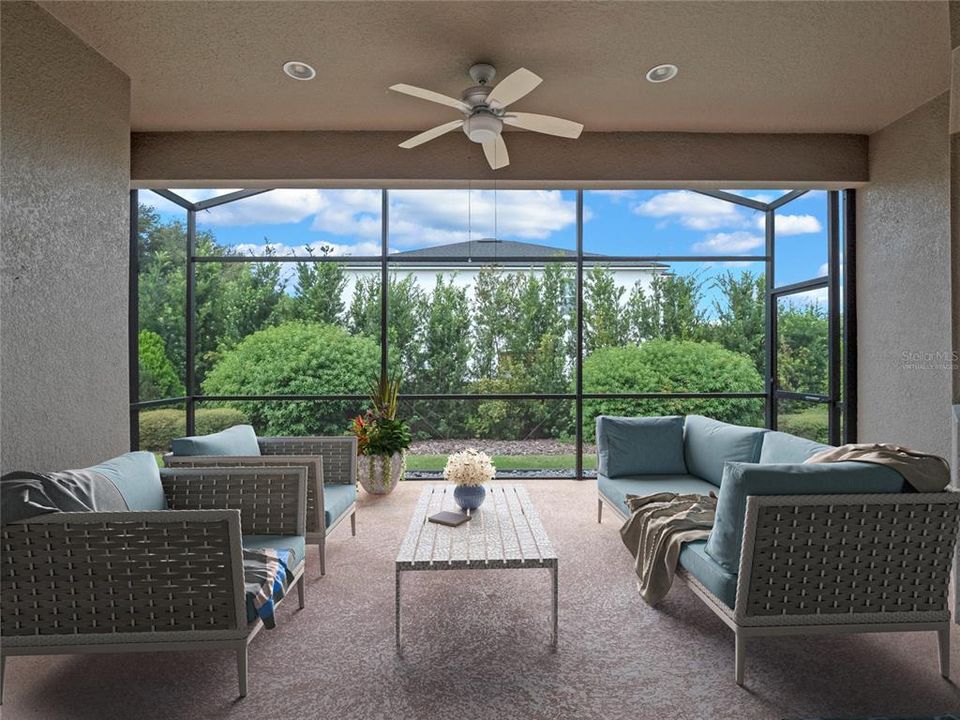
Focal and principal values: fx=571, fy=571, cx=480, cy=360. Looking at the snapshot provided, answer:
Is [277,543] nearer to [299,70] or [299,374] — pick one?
[299,70]

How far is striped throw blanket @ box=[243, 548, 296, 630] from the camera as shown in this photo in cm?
208

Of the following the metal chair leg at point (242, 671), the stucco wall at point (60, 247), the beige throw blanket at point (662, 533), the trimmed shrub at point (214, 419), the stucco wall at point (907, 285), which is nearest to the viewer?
the metal chair leg at point (242, 671)

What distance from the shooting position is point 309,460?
121 inches

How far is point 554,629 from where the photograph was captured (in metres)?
2.45

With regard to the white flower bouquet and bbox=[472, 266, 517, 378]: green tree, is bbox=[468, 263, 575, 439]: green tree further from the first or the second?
the white flower bouquet

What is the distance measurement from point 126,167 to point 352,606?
2.86 m

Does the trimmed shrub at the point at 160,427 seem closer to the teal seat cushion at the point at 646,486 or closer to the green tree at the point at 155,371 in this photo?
the green tree at the point at 155,371

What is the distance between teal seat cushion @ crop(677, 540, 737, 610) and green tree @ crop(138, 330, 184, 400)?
4.33 m

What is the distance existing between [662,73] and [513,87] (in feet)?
4.20

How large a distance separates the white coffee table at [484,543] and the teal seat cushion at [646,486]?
2.21 feet

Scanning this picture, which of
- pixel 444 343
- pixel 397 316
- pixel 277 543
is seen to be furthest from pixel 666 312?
pixel 277 543

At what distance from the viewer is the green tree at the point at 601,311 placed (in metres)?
6.09

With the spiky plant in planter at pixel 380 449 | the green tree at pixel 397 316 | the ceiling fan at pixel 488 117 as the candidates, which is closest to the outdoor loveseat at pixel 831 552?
the ceiling fan at pixel 488 117

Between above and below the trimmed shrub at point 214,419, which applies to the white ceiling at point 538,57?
above
